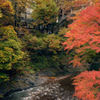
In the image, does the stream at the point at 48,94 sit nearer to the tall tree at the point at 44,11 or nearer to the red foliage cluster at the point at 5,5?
the red foliage cluster at the point at 5,5

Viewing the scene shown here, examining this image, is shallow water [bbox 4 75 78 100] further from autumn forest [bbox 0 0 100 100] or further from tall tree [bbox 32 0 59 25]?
tall tree [bbox 32 0 59 25]

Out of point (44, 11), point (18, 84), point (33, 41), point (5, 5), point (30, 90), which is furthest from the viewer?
point (44, 11)

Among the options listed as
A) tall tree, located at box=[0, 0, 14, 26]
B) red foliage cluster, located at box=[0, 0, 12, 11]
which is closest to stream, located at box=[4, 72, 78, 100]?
tall tree, located at box=[0, 0, 14, 26]

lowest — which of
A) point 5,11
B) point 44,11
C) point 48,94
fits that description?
point 48,94

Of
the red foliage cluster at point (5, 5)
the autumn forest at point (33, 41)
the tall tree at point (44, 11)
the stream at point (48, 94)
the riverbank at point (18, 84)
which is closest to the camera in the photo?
the stream at point (48, 94)

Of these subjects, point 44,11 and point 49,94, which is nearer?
point 49,94

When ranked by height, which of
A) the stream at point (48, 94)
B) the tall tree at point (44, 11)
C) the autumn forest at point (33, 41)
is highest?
the tall tree at point (44, 11)

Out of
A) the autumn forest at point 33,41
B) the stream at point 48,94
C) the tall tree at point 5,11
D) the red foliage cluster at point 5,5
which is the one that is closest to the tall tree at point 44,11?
the autumn forest at point 33,41

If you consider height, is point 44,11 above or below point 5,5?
above

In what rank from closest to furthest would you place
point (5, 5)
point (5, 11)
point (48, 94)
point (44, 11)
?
point (48, 94)
point (5, 5)
point (5, 11)
point (44, 11)

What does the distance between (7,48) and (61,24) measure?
15.3 m

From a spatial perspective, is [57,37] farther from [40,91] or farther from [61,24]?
[40,91]

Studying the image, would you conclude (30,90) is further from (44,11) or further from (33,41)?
(44,11)

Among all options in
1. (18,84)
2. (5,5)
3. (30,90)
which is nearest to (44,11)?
(5,5)
